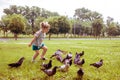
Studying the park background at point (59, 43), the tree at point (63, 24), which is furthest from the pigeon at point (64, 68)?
the tree at point (63, 24)

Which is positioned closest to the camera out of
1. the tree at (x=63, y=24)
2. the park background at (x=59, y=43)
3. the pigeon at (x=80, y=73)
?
the pigeon at (x=80, y=73)

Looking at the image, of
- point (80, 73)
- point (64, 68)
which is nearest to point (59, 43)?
point (64, 68)

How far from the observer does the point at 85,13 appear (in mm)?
146750

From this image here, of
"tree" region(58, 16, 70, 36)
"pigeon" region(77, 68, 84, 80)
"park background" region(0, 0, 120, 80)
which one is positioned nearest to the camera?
"pigeon" region(77, 68, 84, 80)

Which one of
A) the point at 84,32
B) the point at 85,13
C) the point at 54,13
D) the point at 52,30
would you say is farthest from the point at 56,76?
the point at 85,13

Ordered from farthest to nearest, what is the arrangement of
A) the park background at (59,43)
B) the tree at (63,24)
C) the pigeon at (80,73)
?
the tree at (63,24), the park background at (59,43), the pigeon at (80,73)

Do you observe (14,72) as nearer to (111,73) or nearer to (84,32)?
(111,73)

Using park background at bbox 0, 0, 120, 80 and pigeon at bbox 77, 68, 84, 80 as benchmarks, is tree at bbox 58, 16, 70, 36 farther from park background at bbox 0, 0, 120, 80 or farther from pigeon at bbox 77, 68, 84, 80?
pigeon at bbox 77, 68, 84, 80

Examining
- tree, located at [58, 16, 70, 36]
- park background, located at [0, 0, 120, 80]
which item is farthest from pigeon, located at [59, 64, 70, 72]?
tree, located at [58, 16, 70, 36]

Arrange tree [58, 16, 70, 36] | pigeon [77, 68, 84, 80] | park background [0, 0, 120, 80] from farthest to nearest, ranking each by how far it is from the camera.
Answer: tree [58, 16, 70, 36] < park background [0, 0, 120, 80] < pigeon [77, 68, 84, 80]

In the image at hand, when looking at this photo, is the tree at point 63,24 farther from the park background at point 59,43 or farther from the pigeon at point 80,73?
the pigeon at point 80,73

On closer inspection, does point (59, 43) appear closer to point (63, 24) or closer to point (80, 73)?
point (80, 73)

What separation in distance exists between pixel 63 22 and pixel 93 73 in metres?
70.2

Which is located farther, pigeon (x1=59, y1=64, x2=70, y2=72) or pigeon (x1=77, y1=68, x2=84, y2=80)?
pigeon (x1=59, y1=64, x2=70, y2=72)
